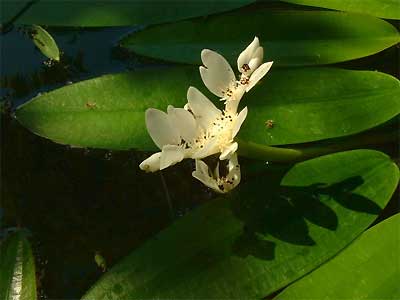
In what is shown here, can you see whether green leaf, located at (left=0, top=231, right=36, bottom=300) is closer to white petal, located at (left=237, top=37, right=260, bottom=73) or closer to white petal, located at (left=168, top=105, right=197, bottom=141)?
white petal, located at (left=168, top=105, right=197, bottom=141)

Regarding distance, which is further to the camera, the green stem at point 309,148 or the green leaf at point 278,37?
the green leaf at point 278,37

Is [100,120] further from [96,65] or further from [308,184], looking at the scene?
[308,184]

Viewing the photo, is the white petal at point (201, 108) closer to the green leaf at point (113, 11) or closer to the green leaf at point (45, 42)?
the green leaf at point (113, 11)

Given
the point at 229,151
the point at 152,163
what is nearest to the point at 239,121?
the point at 229,151

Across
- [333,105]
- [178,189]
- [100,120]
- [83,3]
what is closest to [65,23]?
A: [83,3]

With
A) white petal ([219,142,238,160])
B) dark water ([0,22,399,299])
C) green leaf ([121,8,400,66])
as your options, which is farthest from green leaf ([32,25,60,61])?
white petal ([219,142,238,160])

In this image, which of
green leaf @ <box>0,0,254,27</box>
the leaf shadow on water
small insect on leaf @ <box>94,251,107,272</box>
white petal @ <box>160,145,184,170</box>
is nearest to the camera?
white petal @ <box>160,145,184,170</box>

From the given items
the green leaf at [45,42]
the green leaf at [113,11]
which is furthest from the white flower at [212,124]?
the green leaf at [45,42]
